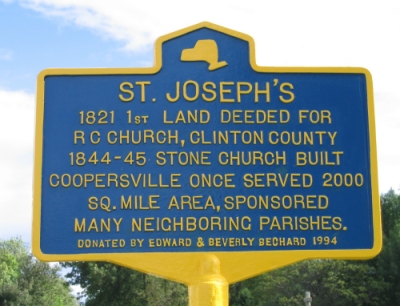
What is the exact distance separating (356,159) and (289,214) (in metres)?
1.02

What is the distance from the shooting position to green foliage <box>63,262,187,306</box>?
32938 millimetres

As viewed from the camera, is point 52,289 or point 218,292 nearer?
point 218,292

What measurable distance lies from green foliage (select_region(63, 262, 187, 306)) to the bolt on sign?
26191mm

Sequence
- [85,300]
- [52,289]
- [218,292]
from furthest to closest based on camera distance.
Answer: [52,289] → [85,300] → [218,292]

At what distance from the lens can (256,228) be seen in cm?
718

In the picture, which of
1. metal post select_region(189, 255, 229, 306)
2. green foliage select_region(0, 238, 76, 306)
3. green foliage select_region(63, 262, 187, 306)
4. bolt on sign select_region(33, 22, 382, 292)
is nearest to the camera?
metal post select_region(189, 255, 229, 306)

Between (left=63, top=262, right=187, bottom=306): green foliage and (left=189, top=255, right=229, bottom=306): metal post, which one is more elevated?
(left=63, top=262, right=187, bottom=306): green foliage

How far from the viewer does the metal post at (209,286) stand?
7.00 metres

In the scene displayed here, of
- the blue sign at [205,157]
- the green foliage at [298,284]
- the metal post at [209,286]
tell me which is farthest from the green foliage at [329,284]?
the metal post at [209,286]

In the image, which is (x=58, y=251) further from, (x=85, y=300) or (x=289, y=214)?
(x=85, y=300)

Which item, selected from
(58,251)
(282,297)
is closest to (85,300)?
(282,297)

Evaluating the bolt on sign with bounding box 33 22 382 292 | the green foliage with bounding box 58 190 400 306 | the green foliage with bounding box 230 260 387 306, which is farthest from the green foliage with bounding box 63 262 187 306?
the bolt on sign with bounding box 33 22 382 292

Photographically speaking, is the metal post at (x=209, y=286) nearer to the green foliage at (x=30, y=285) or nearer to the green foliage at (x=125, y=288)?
the green foliage at (x=125, y=288)

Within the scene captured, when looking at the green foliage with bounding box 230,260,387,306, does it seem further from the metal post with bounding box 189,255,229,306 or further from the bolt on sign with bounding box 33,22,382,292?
the metal post with bounding box 189,255,229,306
